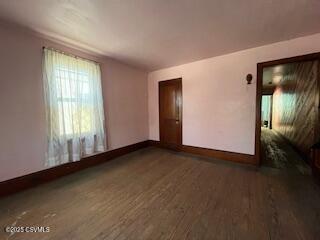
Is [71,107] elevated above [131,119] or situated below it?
above

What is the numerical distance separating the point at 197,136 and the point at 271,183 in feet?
5.93

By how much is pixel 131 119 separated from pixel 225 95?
8.39 ft

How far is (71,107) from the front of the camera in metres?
2.70

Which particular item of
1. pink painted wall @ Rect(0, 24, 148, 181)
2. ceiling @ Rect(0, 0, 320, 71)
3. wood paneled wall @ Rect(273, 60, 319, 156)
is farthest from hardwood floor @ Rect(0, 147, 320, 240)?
ceiling @ Rect(0, 0, 320, 71)

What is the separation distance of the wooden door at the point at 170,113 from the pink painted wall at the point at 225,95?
167 millimetres

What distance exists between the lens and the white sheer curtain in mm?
2473

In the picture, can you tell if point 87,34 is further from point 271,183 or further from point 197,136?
point 271,183

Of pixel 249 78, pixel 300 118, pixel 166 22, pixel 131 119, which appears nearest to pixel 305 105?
pixel 300 118

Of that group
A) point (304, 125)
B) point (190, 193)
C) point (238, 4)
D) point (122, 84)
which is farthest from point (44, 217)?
point (304, 125)

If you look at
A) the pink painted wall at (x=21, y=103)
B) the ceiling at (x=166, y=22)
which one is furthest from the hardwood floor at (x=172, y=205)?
the ceiling at (x=166, y=22)

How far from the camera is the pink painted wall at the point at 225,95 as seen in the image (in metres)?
2.83

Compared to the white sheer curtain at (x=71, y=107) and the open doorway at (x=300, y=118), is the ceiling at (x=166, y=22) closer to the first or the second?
the white sheer curtain at (x=71, y=107)

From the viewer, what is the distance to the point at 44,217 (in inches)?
65.4

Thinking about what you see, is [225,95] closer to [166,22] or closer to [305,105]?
[305,105]
